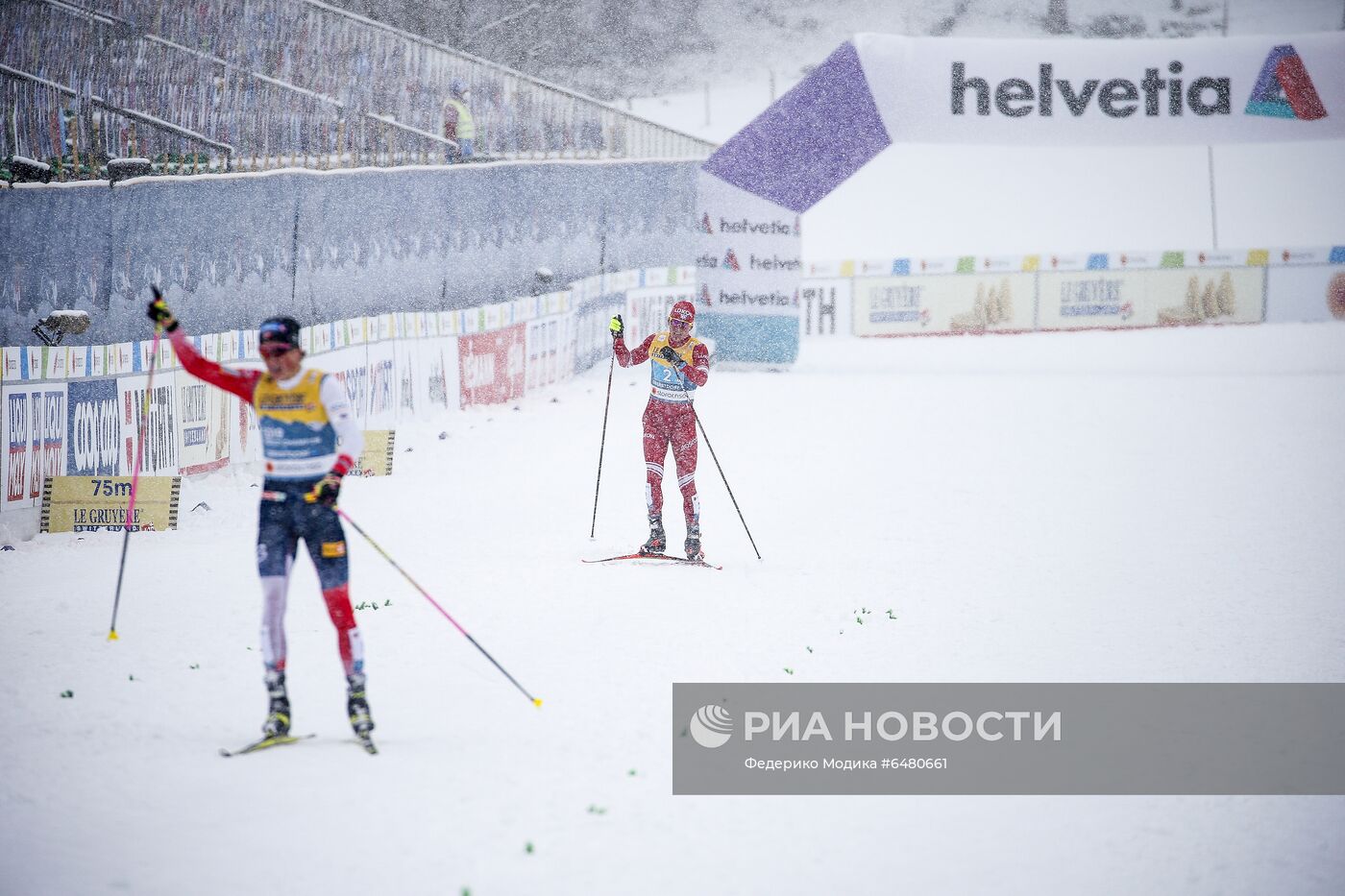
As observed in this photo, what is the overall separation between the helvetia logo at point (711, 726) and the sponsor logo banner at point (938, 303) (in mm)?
18720

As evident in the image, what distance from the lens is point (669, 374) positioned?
10.0m

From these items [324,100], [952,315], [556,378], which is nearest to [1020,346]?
[952,315]

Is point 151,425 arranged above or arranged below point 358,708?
above

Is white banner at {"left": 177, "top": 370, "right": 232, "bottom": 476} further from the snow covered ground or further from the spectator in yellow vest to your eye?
the spectator in yellow vest

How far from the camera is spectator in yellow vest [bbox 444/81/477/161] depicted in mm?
23078

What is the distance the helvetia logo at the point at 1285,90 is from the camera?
1981 centimetres

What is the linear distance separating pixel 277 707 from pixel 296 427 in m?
1.29

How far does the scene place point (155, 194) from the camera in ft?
39.6

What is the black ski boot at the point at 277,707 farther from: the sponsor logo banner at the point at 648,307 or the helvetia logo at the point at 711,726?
the sponsor logo banner at the point at 648,307

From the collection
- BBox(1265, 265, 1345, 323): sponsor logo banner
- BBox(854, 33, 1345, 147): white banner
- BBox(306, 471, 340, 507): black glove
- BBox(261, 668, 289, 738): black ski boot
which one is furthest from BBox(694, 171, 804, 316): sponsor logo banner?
BBox(261, 668, 289, 738): black ski boot

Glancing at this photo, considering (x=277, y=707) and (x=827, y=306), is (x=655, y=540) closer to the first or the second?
(x=277, y=707)

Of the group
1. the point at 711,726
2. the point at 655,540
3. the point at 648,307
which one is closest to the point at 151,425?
the point at 655,540

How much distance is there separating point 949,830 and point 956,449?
945cm

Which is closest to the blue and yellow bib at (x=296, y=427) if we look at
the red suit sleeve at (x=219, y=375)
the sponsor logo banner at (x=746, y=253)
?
the red suit sleeve at (x=219, y=375)
